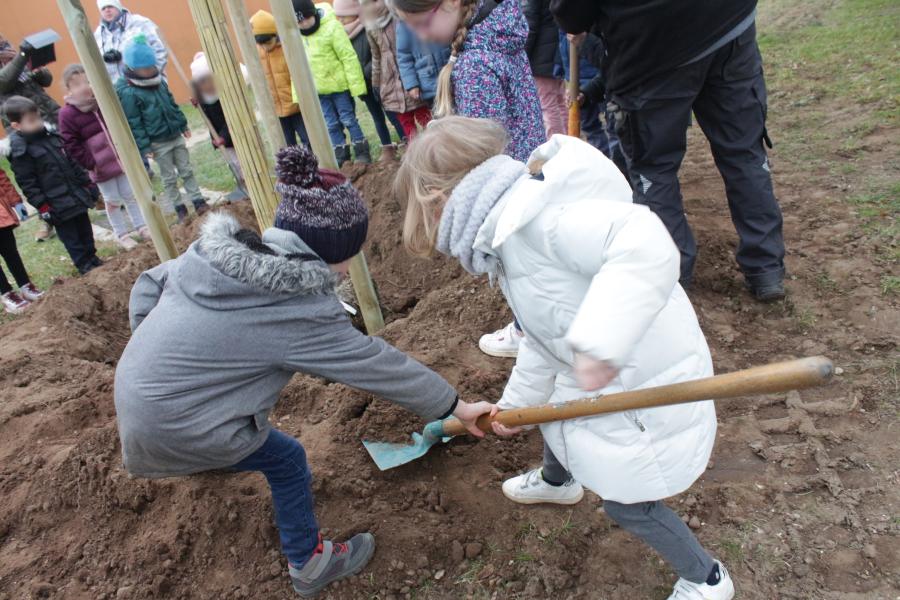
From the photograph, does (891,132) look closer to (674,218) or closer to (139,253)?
(674,218)

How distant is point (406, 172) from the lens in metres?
1.72

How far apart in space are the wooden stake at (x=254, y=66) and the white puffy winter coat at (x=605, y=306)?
1.48m

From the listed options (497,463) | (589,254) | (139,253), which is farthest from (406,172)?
(139,253)

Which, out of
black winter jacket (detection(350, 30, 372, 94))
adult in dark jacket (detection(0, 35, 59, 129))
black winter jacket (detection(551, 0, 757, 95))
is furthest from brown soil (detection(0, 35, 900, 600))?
adult in dark jacket (detection(0, 35, 59, 129))

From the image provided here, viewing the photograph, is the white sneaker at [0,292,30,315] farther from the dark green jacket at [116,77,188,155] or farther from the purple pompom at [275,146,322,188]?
the purple pompom at [275,146,322,188]

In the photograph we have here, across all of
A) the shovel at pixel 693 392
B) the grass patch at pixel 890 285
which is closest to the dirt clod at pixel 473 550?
the shovel at pixel 693 392

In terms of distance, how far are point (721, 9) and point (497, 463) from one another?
202 centimetres

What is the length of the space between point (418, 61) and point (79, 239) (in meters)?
3.37

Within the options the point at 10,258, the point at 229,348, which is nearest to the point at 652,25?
the point at 229,348

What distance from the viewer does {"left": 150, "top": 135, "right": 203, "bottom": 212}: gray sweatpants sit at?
21.5 feet

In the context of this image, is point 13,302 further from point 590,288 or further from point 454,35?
point 590,288

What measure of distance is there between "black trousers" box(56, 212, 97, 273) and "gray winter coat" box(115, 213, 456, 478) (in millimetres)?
4572

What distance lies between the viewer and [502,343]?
3121mm

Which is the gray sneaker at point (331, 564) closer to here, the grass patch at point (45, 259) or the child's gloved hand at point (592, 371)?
the child's gloved hand at point (592, 371)
